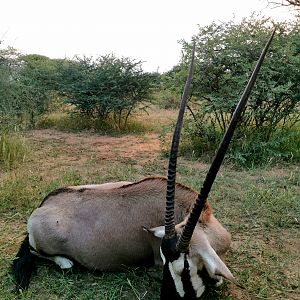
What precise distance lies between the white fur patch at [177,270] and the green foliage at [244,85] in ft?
14.2

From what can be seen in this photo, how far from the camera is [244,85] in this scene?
700cm

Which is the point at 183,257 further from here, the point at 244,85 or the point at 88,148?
the point at 88,148

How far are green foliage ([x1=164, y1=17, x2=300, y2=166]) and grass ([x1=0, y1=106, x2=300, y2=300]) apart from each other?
0.55 metres

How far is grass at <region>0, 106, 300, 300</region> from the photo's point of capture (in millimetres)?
3305

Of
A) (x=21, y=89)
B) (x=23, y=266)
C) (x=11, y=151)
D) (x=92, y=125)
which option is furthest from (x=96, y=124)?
(x=23, y=266)

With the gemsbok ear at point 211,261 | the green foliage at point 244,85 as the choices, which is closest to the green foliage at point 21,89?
the green foliage at point 244,85

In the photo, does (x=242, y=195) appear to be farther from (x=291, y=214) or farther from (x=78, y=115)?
(x=78, y=115)

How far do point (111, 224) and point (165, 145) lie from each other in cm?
531

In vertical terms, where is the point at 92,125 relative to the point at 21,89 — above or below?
below

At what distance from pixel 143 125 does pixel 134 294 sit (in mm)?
8355

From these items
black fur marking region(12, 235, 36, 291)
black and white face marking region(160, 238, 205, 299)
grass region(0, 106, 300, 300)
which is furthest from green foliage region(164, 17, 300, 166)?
black and white face marking region(160, 238, 205, 299)

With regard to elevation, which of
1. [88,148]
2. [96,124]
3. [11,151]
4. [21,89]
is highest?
[21,89]

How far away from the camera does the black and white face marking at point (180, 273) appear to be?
2.66m

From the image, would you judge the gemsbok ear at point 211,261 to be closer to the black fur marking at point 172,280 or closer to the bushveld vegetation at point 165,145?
the black fur marking at point 172,280
